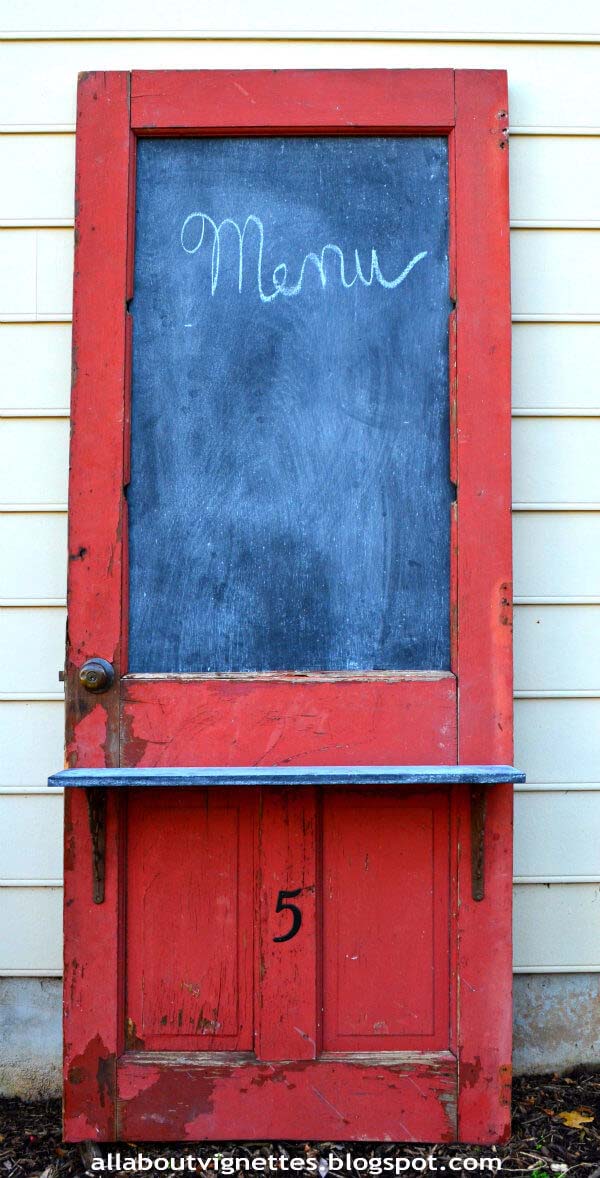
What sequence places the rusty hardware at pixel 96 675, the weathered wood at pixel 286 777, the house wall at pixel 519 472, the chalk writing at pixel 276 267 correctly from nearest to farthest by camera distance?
the weathered wood at pixel 286 777 → the rusty hardware at pixel 96 675 → the chalk writing at pixel 276 267 → the house wall at pixel 519 472

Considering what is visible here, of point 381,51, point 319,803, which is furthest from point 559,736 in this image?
point 381,51

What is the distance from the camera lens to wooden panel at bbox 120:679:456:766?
6.24 ft

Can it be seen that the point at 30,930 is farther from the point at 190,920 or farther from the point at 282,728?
the point at 282,728

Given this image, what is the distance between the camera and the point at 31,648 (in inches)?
83.5

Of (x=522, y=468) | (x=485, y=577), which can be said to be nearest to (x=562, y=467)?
(x=522, y=468)

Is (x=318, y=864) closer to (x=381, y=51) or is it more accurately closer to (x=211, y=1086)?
(x=211, y=1086)

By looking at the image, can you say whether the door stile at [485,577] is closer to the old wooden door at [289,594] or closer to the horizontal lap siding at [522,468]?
the old wooden door at [289,594]

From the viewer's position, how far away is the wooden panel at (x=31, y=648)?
212cm

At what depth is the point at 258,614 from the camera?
6.44ft

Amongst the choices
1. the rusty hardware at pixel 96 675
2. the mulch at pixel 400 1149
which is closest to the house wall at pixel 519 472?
the mulch at pixel 400 1149

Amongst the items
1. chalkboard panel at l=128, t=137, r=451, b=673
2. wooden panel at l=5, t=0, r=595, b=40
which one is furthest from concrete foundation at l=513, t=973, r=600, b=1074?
wooden panel at l=5, t=0, r=595, b=40

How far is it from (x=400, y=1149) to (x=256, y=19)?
107 inches

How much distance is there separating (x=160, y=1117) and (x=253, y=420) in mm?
1631

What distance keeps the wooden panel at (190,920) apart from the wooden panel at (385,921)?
200 mm
